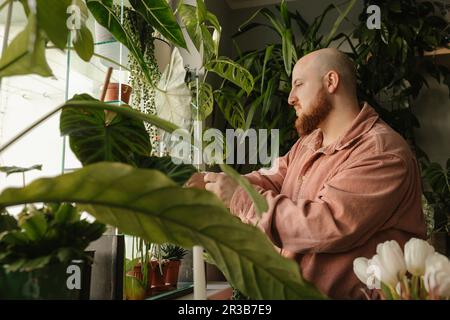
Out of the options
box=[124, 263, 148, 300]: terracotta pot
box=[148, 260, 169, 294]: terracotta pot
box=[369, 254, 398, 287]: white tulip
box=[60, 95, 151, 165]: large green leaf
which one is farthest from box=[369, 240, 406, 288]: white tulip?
box=[148, 260, 169, 294]: terracotta pot

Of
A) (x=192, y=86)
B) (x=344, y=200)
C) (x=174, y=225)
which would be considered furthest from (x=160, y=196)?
(x=192, y=86)

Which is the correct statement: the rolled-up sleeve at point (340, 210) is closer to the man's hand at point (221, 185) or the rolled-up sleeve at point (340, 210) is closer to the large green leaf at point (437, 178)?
the man's hand at point (221, 185)

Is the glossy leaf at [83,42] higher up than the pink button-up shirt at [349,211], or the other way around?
the glossy leaf at [83,42]

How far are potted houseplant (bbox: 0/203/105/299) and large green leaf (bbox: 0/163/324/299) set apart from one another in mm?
99

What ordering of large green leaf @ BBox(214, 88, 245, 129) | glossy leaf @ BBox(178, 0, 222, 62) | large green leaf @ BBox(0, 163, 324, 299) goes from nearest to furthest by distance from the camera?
large green leaf @ BBox(0, 163, 324, 299), glossy leaf @ BBox(178, 0, 222, 62), large green leaf @ BBox(214, 88, 245, 129)

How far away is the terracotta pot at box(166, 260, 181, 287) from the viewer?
1326mm

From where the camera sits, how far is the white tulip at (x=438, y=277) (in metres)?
0.44

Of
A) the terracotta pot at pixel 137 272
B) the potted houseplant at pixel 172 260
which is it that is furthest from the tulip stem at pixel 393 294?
the potted houseplant at pixel 172 260

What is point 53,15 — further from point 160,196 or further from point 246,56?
point 246,56

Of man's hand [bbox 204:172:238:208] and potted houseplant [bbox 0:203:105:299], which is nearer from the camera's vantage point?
potted houseplant [bbox 0:203:105:299]

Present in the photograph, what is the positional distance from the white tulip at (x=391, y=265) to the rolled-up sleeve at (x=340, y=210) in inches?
18.8

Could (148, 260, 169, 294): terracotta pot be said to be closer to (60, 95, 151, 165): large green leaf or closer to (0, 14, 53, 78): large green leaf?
(60, 95, 151, 165): large green leaf
